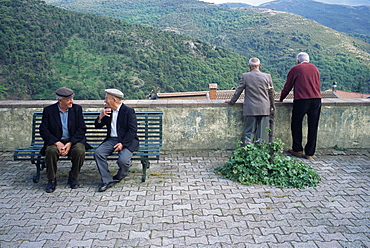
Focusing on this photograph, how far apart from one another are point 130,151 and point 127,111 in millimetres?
584

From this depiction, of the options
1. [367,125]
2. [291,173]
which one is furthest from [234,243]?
[367,125]

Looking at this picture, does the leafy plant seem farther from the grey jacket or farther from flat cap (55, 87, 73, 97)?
flat cap (55, 87, 73, 97)

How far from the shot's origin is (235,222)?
3.88 metres

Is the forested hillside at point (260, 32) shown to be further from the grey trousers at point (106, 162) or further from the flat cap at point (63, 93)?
the flat cap at point (63, 93)

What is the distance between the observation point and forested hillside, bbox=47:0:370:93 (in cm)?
7606

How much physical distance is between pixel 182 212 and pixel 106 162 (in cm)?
148

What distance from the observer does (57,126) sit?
4992mm

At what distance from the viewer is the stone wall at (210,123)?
641cm

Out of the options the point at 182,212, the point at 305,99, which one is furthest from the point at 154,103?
the point at 182,212

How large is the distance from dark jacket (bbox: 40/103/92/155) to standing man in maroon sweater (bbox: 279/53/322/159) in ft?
11.6

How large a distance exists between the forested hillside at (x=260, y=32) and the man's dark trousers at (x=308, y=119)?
59.4m

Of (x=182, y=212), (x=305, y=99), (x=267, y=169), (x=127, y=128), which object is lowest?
(x=182, y=212)

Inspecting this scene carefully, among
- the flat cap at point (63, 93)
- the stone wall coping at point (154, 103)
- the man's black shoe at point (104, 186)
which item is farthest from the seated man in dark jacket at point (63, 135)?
the stone wall coping at point (154, 103)

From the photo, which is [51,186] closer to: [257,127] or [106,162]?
[106,162]
